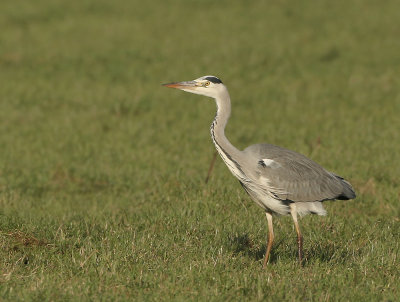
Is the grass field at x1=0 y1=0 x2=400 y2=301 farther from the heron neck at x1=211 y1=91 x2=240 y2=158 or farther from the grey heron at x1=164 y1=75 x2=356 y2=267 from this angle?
the heron neck at x1=211 y1=91 x2=240 y2=158

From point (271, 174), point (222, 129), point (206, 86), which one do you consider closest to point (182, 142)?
point (206, 86)

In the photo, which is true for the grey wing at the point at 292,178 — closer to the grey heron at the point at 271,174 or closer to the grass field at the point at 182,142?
the grey heron at the point at 271,174

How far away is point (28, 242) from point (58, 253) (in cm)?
36

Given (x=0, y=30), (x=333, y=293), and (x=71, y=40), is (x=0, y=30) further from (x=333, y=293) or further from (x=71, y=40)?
(x=333, y=293)

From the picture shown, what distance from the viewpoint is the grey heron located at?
6.93 meters

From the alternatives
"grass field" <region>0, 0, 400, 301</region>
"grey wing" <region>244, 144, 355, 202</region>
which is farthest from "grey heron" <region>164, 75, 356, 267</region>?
"grass field" <region>0, 0, 400, 301</region>

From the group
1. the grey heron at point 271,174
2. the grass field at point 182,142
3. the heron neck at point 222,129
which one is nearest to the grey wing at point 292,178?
the grey heron at point 271,174

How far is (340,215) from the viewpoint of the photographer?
902 centimetres

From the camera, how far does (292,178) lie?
7172 millimetres

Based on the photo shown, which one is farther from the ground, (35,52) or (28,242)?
(35,52)

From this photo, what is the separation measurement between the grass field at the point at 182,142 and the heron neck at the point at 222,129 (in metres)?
1.07

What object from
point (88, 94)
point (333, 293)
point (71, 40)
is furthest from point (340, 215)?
point (71, 40)

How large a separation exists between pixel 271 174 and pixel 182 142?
20.0 feet

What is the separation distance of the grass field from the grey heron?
55 cm
